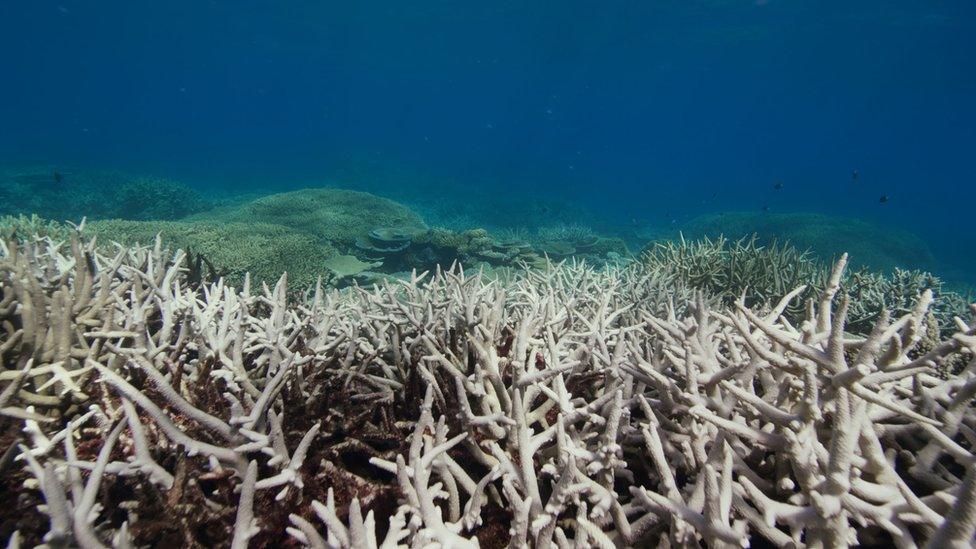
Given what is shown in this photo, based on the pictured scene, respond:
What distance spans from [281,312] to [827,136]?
18871cm

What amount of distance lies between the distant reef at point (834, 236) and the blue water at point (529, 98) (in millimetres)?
2028

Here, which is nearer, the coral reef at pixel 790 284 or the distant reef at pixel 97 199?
the coral reef at pixel 790 284

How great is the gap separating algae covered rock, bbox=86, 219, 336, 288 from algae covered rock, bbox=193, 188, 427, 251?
1.73m

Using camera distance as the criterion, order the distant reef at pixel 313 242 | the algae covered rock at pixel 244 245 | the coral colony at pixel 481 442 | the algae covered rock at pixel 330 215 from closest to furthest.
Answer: the coral colony at pixel 481 442, the algae covered rock at pixel 244 245, the distant reef at pixel 313 242, the algae covered rock at pixel 330 215

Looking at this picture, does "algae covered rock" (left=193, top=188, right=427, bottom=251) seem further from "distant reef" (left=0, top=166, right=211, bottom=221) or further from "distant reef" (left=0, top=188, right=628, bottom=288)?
"distant reef" (left=0, top=166, right=211, bottom=221)

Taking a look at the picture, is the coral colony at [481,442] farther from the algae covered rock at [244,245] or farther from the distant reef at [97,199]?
the distant reef at [97,199]

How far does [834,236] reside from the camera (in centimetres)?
1653

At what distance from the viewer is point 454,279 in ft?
11.2

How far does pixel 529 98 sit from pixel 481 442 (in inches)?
5547

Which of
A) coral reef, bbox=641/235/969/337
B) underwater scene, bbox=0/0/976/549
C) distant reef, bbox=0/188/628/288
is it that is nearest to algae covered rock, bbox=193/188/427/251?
distant reef, bbox=0/188/628/288

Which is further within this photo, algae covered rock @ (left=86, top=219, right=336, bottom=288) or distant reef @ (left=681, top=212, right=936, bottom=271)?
distant reef @ (left=681, top=212, right=936, bottom=271)

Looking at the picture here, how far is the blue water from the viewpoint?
48.8 meters

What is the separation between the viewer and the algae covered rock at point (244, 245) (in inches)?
292

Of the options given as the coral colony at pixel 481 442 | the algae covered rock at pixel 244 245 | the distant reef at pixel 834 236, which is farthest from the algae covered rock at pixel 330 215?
the distant reef at pixel 834 236
